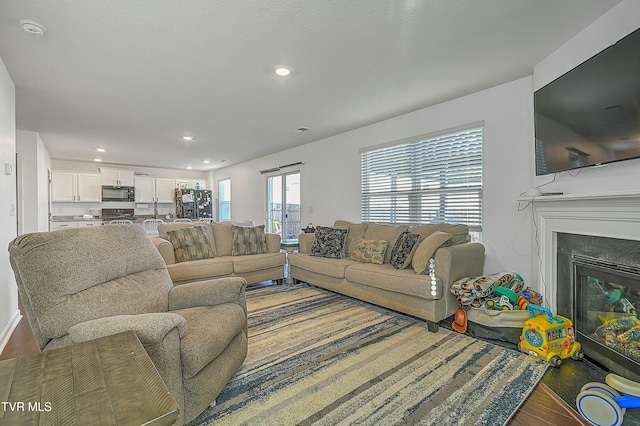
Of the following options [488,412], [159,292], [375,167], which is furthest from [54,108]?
[488,412]

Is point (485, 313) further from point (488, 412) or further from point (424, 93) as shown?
point (424, 93)

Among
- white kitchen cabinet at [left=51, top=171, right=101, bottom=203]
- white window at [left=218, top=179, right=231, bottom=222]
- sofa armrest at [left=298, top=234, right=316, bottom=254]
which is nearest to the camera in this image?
sofa armrest at [left=298, top=234, right=316, bottom=254]

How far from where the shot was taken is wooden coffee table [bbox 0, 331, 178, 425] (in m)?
0.69

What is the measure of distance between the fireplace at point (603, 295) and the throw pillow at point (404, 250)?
1.22m

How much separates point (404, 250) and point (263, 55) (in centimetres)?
232

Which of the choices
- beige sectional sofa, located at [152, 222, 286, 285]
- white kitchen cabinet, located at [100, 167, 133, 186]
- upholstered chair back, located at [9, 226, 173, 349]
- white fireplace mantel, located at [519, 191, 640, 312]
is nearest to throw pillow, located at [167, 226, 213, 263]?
beige sectional sofa, located at [152, 222, 286, 285]

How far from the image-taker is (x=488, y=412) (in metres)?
1.66

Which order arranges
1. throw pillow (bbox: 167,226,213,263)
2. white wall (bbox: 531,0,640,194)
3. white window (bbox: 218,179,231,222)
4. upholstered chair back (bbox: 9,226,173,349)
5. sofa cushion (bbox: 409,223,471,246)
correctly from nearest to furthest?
upholstered chair back (bbox: 9,226,173,349)
white wall (bbox: 531,0,640,194)
sofa cushion (bbox: 409,223,471,246)
throw pillow (bbox: 167,226,213,263)
white window (bbox: 218,179,231,222)

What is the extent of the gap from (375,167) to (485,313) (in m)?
2.57

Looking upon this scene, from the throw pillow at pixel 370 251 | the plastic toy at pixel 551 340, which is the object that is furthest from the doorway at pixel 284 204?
the plastic toy at pixel 551 340

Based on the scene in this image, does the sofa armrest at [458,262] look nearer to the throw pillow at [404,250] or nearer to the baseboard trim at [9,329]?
the throw pillow at [404,250]

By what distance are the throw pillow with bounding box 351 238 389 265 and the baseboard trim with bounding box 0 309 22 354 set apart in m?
3.41

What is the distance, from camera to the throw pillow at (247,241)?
14.2 ft

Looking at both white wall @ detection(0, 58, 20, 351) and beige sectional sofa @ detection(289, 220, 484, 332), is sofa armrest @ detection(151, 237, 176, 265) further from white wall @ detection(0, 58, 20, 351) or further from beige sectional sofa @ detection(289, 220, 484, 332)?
beige sectional sofa @ detection(289, 220, 484, 332)
